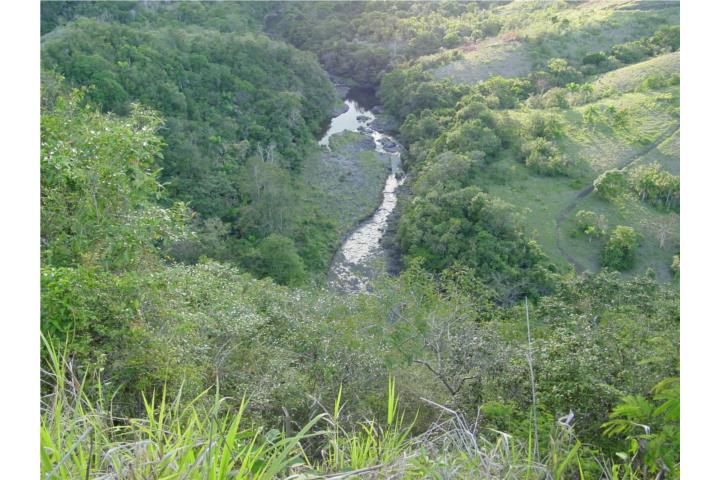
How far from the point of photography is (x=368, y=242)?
19.1 meters

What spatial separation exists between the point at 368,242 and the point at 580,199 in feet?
22.3

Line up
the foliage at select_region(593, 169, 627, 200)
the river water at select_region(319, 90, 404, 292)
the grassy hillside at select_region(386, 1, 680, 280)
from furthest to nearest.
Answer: the foliage at select_region(593, 169, 627, 200) → the grassy hillside at select_region(386, 1, 680, 280) → the river water at select_region(319, 90, 404, 292)

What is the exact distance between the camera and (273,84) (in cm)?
2606

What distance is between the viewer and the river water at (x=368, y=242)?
54.9 feet

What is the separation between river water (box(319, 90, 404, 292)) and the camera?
16.7m

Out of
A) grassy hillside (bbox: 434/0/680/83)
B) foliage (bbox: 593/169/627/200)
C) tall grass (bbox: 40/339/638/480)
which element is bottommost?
foliage (bbox: 593/169/627/200)

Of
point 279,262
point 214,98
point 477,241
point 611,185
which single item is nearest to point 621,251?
point 611,185

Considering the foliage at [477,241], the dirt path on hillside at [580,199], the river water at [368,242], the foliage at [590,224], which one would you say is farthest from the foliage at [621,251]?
the river water at [368,242]

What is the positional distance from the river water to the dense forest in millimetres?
347

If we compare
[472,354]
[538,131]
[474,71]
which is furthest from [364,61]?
[472,354]

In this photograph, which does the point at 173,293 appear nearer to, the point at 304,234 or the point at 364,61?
the point at 304,234

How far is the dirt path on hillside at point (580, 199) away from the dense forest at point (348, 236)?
0.10m

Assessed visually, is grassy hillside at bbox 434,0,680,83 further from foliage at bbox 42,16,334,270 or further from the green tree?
the green tree

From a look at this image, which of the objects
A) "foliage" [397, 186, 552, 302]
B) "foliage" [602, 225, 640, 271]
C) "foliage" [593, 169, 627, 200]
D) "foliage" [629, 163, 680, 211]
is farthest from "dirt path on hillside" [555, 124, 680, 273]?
Answer: "foliage" [629, 163, 680, 211]
